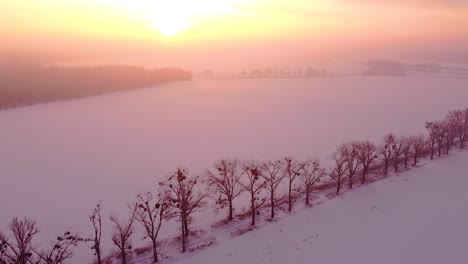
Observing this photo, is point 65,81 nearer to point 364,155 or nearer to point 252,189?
point 252,189

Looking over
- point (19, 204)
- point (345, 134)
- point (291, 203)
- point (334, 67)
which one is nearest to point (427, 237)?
point (291, 203)

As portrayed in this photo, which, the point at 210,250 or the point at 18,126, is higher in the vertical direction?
the point at 18,126

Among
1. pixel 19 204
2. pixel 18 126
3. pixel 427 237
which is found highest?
pixel 18 126

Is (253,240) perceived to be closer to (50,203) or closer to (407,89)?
(50,203)

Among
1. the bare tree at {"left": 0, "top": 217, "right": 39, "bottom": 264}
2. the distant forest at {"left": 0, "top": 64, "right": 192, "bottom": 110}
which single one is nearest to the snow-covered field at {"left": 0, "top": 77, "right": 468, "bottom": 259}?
the bare tree at {"left": 0, "top": 217, "right": 39, "bottom": 264}

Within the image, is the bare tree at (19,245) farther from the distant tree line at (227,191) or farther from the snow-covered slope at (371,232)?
the snow-covered slope at (371,232)

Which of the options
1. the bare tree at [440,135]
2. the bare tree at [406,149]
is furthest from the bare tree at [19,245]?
the bare tree at [440,135]

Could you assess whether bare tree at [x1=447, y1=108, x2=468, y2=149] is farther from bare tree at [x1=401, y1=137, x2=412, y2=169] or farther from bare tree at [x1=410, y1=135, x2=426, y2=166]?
bare tree at [x1=401, y1=137, x2=412, y2=169]

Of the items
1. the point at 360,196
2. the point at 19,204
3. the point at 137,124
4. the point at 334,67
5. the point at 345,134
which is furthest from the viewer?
the point at 334,67
